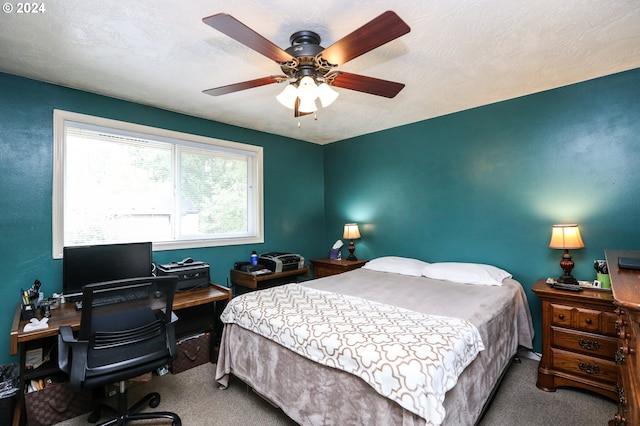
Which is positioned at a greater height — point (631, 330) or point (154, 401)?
point (631, 330)

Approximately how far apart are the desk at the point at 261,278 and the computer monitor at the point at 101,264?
3.24 ft

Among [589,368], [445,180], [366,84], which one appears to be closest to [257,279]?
[366,84]

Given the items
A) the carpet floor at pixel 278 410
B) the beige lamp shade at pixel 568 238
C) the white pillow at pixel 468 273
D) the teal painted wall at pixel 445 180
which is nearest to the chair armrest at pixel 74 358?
the carpet floor at pixel 278 410

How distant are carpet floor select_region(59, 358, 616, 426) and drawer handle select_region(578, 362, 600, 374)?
207mm

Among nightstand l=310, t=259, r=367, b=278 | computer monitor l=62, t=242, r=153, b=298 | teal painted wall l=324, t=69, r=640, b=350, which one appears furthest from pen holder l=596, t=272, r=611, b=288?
computer monitor l=62, t=242, r=153, b=298

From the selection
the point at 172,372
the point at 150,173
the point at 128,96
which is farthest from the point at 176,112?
the point at 172,372

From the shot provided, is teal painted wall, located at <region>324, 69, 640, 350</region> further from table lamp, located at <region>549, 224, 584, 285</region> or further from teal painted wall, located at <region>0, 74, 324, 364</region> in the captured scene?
teal painted wall, located at <region>0, 74, 324, 364</region>

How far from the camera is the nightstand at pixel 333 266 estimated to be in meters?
3.86

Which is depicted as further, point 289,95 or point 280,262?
point 280,262

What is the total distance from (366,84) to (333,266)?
256cm

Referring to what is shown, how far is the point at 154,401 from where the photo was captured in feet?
7.04

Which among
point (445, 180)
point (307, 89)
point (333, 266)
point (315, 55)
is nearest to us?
point (315, 55)

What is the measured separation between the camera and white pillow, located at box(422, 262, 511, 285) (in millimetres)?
2670

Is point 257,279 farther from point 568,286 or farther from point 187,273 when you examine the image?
point 568,286
